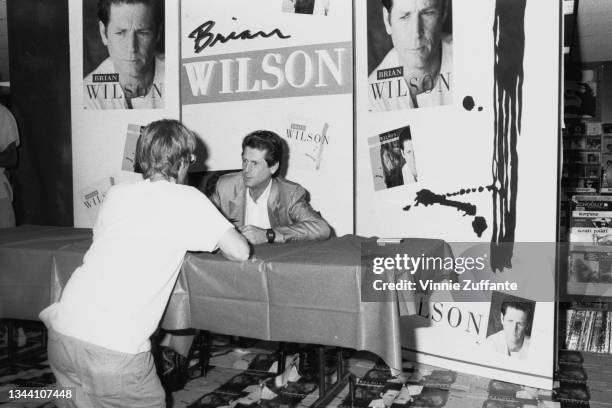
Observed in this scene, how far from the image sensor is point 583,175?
5992mm

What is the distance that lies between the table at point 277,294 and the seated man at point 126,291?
289 millimetres

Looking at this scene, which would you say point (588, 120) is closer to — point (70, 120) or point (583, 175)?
point (583, 175)

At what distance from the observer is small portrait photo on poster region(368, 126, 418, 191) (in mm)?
3100

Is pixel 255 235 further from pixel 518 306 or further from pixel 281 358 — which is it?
pixel 518 306

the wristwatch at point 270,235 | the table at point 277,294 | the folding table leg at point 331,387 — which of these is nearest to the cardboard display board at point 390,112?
the folding table leg at point 331,387

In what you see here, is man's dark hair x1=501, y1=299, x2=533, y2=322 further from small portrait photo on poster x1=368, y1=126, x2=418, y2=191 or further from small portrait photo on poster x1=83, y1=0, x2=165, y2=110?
small portrait photo on poster x1=83, y1=0, x2=165, y2=110

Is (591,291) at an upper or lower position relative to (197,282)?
lower

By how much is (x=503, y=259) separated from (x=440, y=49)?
3.68 ft

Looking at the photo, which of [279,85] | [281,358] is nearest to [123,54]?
[279,85]

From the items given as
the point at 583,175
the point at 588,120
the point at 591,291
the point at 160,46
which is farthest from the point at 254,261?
the point at 588,120

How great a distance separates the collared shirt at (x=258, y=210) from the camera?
2.89 metres
